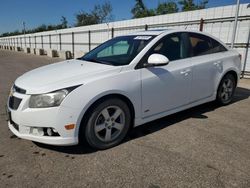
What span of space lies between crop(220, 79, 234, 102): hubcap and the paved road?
3.53 feet

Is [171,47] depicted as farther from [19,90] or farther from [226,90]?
[19,90]

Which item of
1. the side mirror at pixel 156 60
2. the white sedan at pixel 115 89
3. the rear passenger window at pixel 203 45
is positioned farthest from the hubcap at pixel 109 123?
the rear passenger window at pixel 203 45

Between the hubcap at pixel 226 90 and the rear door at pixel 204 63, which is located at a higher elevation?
the rear door at pixel 204 63

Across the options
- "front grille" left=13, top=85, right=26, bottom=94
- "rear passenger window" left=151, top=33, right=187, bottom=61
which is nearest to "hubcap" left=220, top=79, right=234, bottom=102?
"rear passenger window" left=151, top=33, right=187, bottom=61

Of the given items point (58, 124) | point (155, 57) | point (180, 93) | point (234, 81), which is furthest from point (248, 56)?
point (58, 124)

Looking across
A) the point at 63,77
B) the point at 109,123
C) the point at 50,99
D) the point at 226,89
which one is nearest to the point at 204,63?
Result: the point at 226,89

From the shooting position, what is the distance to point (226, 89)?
518cm

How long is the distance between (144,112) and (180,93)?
83 cm

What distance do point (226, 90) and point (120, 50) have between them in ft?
8.29

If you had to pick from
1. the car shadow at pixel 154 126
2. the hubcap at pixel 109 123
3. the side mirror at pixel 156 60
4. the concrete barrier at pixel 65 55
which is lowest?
the concrete barrier at pixel 65 55

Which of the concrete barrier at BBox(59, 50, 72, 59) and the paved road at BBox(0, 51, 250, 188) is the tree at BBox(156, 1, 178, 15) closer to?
the concrete barrier at BBox(59, 50, 72, 59)

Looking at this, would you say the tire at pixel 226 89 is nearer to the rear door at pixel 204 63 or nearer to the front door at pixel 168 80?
the rear door at pixel 204 63

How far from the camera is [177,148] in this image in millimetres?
3322

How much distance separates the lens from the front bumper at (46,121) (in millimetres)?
2893
